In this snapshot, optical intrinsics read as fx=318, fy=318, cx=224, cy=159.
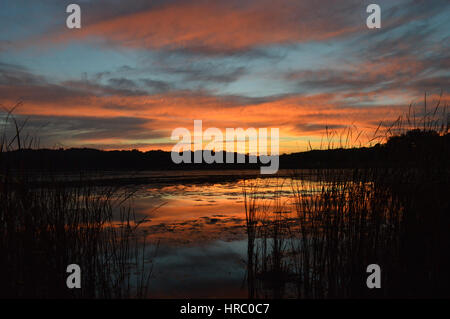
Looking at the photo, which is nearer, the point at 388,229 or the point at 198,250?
the point at 388,229

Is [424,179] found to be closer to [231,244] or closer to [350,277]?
[350,277]

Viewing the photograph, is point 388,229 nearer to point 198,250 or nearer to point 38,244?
point 198,250

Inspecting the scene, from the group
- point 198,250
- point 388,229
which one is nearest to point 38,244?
point 198,250

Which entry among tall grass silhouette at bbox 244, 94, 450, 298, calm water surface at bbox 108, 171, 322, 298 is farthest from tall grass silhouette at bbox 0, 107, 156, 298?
tall grass silhouette at bbox 244, 94, 450, 298

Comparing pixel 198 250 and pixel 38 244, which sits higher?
pixel 38 244

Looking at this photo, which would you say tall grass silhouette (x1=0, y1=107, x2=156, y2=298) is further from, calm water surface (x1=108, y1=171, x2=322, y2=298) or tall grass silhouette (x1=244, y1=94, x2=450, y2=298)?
tall grass silhouette (x1=244, y1=94, x2=450, y2=298)

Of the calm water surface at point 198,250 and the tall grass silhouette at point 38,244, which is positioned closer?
the tall grass silhouette at point 38,244

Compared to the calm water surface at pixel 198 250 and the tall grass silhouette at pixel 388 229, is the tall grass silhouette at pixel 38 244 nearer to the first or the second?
the calm water surface at pixel 198 250

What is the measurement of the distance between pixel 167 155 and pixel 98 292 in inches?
2094

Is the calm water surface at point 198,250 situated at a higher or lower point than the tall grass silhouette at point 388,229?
lower

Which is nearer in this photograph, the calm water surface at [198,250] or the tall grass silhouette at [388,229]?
the tall grass silhouette at [388,229]

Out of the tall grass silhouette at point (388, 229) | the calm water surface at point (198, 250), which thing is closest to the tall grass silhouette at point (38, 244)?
the calm water surface at point (198, 250)

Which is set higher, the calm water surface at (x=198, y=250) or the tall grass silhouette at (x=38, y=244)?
the tall grass silhouette at (x=38, y=244)

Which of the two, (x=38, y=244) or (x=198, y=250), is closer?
(x=38, y=244)
